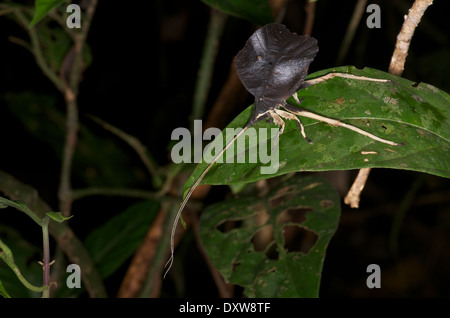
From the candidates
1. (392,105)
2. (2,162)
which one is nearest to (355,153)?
(392,105)

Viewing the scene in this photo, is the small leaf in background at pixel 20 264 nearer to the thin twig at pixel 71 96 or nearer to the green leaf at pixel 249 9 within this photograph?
the thin twig at pixel 71 96

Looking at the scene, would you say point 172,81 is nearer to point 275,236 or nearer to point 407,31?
point 275,236

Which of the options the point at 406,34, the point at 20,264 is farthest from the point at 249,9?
the point at 20,264

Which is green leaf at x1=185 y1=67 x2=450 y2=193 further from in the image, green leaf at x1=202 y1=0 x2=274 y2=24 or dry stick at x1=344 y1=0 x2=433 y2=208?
green leaf at x1=202 y1=0 x2=274 y2=24

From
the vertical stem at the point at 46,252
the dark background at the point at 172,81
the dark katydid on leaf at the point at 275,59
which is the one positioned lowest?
the vertical stem at the point at 46,252

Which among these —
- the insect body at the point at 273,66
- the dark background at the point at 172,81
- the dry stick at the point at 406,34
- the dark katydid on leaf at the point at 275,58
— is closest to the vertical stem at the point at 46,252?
the insect body at the point at 273,66

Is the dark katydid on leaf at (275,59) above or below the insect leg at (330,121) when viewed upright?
above

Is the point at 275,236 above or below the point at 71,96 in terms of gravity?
below
